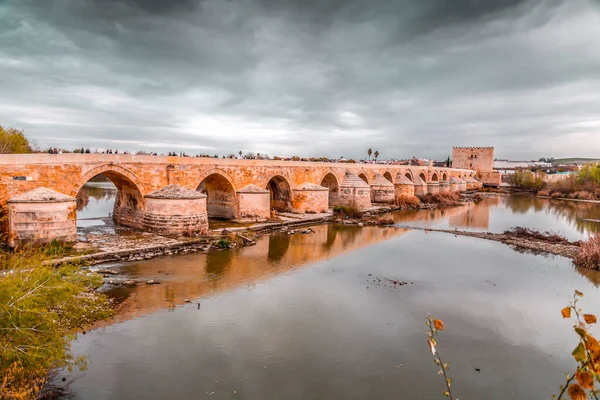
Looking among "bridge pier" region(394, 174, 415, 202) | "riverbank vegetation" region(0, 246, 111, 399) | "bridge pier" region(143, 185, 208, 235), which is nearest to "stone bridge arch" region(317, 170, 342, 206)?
"bridge pier" region(394, 174, 415, 202)

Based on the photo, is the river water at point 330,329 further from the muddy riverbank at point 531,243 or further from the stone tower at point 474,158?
the stone tower at point 474,158

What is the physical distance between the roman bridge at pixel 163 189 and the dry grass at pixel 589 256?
1194 cm

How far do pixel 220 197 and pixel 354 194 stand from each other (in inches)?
361

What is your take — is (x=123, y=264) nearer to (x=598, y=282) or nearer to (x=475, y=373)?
(x=475, y=373)

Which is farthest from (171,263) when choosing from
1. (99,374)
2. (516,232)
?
(516,232)

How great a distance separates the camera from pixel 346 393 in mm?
5129

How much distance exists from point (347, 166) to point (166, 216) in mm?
14546

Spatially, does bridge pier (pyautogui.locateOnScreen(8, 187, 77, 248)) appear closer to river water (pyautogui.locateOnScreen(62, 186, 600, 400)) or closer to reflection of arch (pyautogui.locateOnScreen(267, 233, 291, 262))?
river water (pyautogui.locateOnScreen(62, 186, 600, 400))

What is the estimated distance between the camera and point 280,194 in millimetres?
21328

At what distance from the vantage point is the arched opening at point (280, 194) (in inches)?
819

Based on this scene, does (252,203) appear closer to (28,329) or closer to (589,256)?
(589,256)

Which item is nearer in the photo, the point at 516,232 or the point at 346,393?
the point at 346,393

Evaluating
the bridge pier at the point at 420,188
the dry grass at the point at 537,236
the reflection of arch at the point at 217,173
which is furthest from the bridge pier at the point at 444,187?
the reflection of arch at the point at 217,173

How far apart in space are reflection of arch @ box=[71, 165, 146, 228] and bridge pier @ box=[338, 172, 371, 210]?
1297 centimetres
